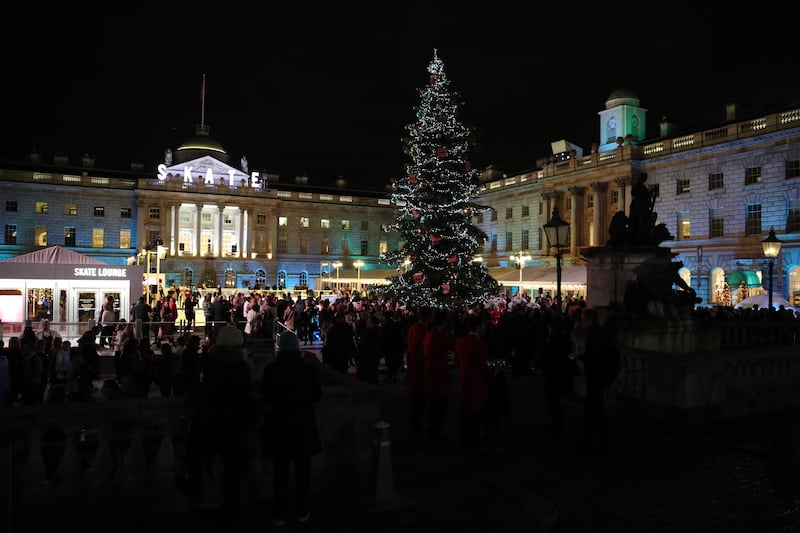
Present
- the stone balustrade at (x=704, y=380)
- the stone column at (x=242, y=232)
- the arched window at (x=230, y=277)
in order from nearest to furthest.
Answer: the stone balustrade at (x=704, y=380), the arched window at (x=230, y=277), the stone column at (x=242, y=232)

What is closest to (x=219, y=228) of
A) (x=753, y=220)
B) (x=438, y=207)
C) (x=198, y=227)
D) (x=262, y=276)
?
(x=198, y=227)

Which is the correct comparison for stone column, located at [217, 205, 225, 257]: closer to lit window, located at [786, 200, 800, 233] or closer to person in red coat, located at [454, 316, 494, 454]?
lit window, located at [786, 200, 800, 233]

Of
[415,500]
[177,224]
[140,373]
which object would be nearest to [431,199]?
[140,373]

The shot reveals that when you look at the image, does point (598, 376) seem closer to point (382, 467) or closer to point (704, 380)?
point (704, 380)

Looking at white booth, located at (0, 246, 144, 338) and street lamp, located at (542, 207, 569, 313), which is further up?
street lamp, located at (542, 207, 569, 313)

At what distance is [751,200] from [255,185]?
56439 mm

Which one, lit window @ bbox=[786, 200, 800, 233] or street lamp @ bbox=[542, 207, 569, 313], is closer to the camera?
street lamp @ bbox=[542, 207, 569, 313]

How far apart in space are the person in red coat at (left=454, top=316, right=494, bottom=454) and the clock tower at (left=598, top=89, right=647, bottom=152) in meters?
50.1

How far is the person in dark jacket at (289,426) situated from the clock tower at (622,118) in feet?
174

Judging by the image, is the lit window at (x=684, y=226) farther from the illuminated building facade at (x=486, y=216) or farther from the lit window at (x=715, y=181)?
the lit window at (x=715, y=181)

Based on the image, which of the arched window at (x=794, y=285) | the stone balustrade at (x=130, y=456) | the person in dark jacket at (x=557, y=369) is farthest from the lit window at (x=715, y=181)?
the stone balustrade at (x=130, y=456)

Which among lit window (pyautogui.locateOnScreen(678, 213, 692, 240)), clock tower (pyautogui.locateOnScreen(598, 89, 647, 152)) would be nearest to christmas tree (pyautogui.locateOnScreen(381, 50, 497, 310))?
lit window (pyautogui.locateOnScreen(678, 213, 692, 240))

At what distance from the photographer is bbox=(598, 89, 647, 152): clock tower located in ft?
174

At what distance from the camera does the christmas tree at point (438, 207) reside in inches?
871
